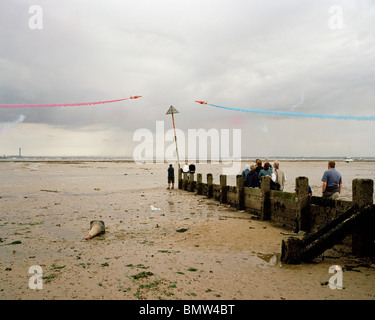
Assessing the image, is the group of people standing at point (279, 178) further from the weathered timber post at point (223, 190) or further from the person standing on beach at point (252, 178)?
the weathered timber post at point (223, 190)

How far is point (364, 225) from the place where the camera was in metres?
5.90

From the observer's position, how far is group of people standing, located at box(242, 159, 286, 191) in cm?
1099

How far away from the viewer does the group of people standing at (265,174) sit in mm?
10992

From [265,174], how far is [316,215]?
3.94 meters

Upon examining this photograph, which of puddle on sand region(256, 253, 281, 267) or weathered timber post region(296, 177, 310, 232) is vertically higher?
weathered timber post region(296, 177, 310, 232)

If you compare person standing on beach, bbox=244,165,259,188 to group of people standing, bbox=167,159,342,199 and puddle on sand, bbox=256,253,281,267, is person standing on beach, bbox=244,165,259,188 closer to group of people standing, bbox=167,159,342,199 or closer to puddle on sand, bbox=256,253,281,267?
group of people standing, bbox=167,159,342,199

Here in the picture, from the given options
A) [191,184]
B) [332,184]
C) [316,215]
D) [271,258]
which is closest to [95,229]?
[271,258]

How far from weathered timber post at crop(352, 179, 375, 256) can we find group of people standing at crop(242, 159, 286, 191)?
483cm

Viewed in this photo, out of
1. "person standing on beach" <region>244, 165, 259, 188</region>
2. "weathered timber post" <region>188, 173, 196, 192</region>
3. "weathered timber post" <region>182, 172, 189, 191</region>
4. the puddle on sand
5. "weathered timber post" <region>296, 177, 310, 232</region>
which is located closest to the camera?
the puddle on sand

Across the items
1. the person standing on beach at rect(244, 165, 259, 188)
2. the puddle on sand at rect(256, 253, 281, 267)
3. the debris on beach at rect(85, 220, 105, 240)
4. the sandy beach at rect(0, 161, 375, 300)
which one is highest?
the person standing on beach at rect(244, 165, 259, 188)

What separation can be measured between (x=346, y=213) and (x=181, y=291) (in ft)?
12.3

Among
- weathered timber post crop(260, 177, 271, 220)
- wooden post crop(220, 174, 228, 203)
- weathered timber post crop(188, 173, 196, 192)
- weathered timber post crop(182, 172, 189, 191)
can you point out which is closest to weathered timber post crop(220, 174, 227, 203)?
wooden post crop(220, 174, 228, 203)

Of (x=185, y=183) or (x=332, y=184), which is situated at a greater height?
(x=332, y=184)

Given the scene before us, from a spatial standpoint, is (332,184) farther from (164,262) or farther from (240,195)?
(164,262)
